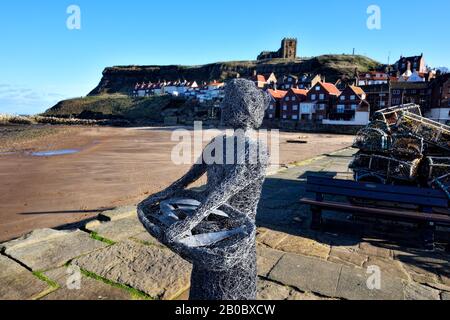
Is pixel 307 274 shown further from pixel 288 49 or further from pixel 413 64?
pixel 288 49

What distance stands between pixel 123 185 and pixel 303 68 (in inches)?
4124

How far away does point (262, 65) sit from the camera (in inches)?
4636

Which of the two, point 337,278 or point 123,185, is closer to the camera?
point 337,278

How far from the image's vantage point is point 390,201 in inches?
211

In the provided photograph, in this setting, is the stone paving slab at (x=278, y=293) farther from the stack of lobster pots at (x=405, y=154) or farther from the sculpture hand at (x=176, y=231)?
the stack of lobster pots at (x=405, y=154)

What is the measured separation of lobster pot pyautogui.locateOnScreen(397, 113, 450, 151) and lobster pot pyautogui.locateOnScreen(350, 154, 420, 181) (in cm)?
76

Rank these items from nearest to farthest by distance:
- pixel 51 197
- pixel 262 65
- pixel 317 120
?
1. pixel 51 197
2. pixel 317 120
3. pixel 262 65

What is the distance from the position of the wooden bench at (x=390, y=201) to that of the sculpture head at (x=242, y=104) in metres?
3.48

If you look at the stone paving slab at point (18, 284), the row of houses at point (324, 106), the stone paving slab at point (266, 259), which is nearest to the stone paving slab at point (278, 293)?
the stone paving slab at point (266, 259)

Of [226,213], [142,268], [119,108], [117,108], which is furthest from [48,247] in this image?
[117,108]

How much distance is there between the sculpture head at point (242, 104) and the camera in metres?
2.38
